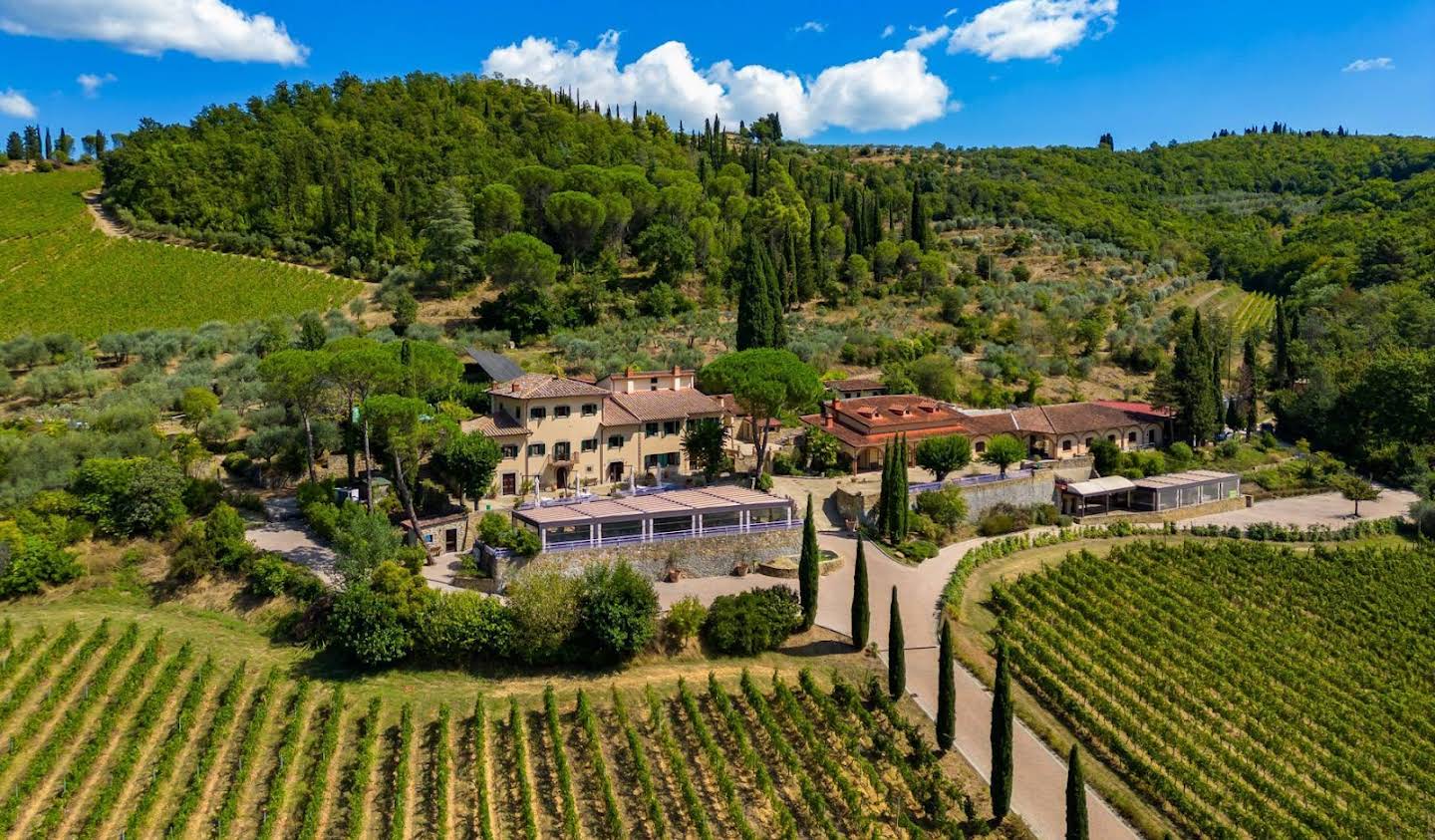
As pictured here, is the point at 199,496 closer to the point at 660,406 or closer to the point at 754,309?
the point at 660,406

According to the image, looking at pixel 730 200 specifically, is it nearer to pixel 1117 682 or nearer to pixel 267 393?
pixel 267 393

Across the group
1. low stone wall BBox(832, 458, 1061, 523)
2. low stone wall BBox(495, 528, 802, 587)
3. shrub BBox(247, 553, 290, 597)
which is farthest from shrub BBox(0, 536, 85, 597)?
low stone wall BBox(832, 458, 1061, 523)

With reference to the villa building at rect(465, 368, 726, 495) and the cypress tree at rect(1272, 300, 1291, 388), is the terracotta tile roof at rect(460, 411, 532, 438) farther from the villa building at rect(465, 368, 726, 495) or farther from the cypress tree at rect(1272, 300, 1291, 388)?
the cypress tree at rect(1272, 300, 1291, 388)

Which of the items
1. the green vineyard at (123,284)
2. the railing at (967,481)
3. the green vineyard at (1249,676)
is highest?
the green vineyard at (123,284)

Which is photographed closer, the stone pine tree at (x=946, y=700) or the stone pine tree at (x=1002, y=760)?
the stone pine tree at (x=1002, y=760)

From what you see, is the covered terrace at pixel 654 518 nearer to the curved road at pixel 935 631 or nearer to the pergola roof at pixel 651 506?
the pergola roof at pixel 651 506

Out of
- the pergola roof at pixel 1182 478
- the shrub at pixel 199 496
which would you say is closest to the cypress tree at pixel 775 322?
the pergola roof at pixel 1182 478

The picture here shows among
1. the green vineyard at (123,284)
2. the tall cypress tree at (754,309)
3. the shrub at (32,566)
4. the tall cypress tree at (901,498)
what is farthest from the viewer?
the green vineyard at (123,284)
